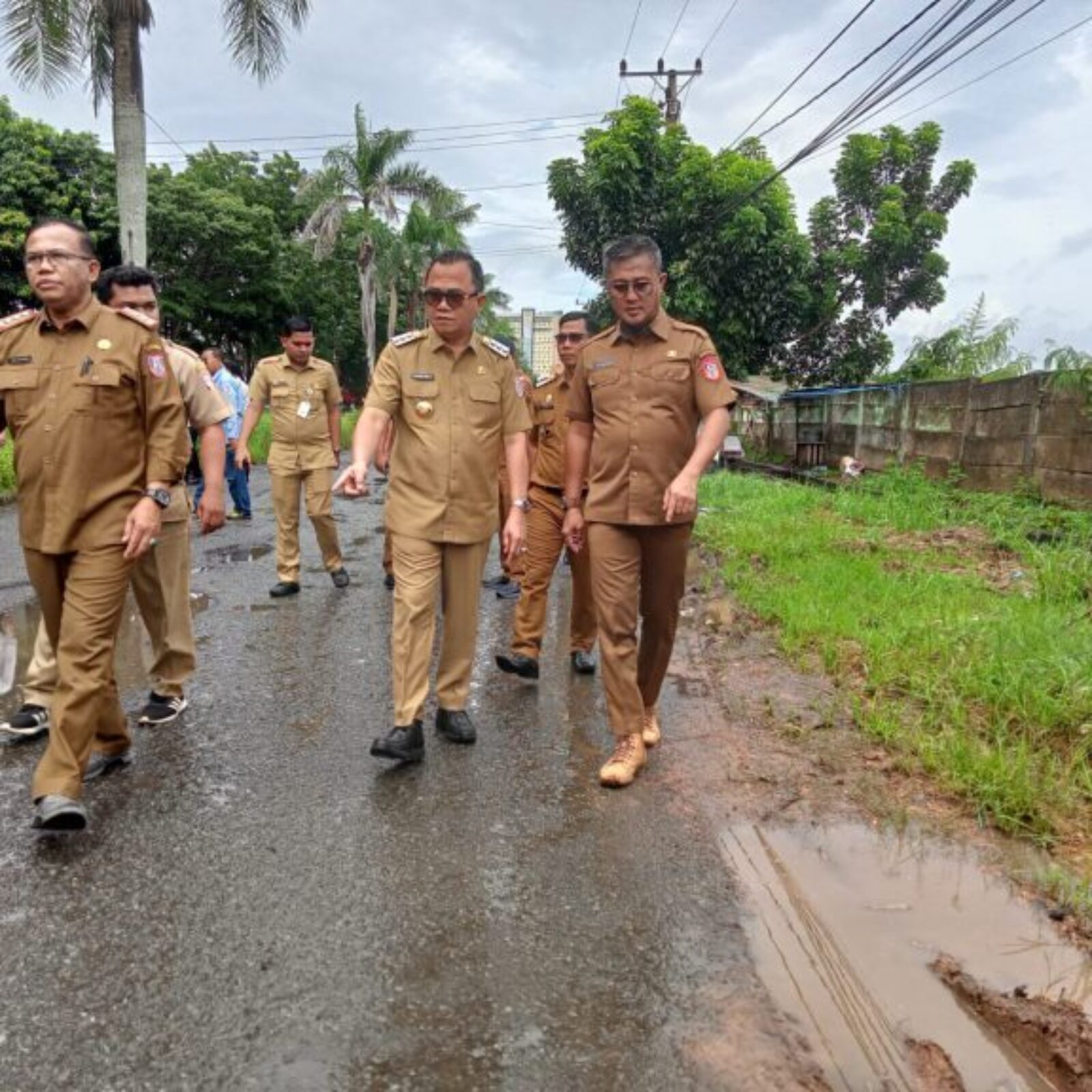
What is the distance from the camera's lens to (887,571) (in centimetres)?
651

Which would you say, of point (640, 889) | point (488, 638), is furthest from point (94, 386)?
point (488, 638)

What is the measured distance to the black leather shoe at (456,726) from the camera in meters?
3.79

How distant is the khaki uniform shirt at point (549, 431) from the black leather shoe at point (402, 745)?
1905 millimetres

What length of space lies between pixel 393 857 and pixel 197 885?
0.58 m

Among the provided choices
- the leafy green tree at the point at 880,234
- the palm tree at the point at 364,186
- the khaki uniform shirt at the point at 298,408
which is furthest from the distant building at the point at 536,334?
the khaki uniform shirt at the point at 298,408

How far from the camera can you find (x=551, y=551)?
4879 mm

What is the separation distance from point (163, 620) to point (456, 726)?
135 cm

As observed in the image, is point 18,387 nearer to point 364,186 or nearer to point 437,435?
point 437,435

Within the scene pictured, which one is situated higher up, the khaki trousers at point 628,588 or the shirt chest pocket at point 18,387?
Answer: the shirt chest pocket at point 18,387

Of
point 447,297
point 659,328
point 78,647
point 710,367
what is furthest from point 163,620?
point 710,367

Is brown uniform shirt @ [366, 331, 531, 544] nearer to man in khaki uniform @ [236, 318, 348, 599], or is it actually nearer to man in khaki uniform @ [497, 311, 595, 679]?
man in khaki uniform @ [497, 311, 595, 679]

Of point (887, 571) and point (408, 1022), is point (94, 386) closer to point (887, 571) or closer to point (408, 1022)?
point (408, 1022)

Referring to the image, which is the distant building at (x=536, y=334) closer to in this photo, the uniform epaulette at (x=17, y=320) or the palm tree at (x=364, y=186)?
the palm tree at (x=364, y=186)

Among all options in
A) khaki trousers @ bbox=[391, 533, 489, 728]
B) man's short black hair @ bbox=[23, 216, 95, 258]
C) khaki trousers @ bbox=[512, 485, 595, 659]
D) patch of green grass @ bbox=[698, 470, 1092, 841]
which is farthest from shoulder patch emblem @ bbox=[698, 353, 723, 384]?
man's short black hair @ bbox=[23, 216, 95, 258]
